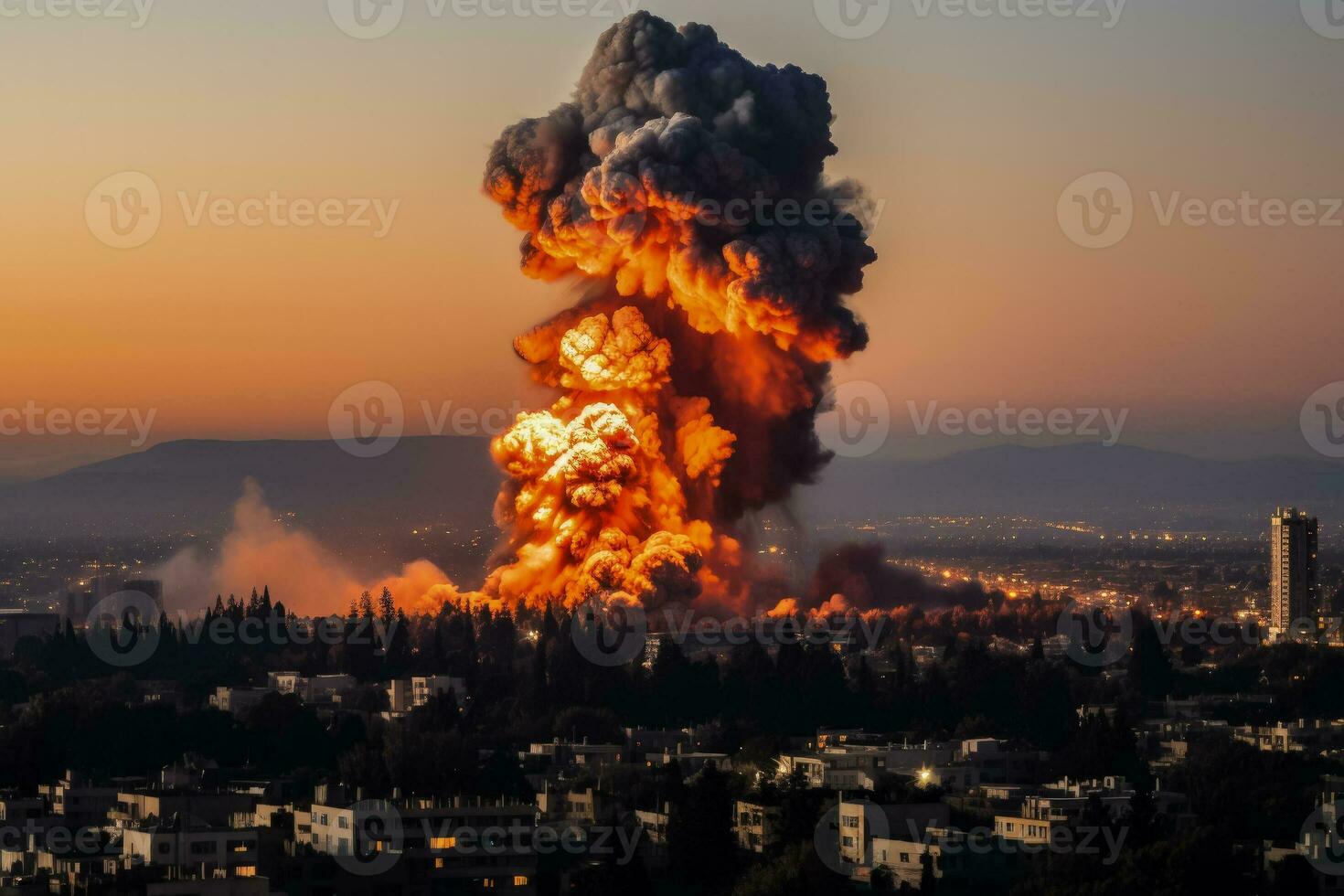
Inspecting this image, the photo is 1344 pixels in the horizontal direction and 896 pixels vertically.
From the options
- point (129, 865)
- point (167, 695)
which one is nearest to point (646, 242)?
point (167, 695)

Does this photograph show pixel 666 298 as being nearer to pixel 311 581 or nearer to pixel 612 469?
→ pixel 612 469

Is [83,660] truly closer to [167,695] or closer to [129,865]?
[167,695]

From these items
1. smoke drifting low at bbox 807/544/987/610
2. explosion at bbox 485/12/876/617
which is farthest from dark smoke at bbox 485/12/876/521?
smoke drifting low at bbox 807/544/987/610

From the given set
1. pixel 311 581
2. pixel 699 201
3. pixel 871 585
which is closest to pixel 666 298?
pixel 699 201

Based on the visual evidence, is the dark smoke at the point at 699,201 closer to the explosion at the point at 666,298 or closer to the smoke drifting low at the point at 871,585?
the explosion at the point at 666,298

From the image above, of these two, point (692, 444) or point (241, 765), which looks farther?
point (692, 444)

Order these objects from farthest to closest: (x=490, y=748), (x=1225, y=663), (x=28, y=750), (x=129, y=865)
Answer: (x=1225, y=663), (x=490, y=748), (x=28, y=750), (x=129, y=865)

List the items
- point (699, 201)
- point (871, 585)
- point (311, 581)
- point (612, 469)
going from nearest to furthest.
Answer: point (699, 201)
point (612, 469)
point (871, 585)
point (311, 581)

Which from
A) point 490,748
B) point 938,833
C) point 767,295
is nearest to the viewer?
point 938,833
